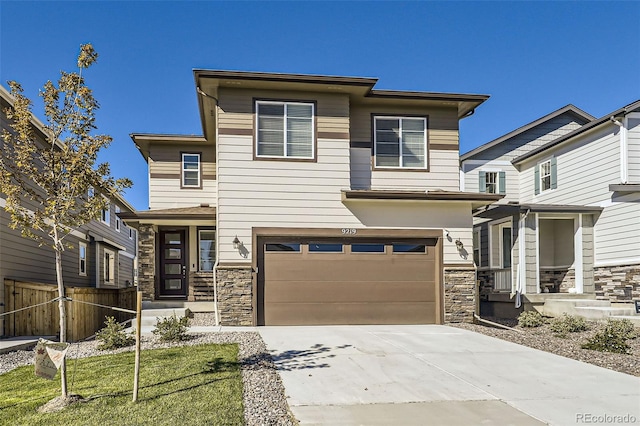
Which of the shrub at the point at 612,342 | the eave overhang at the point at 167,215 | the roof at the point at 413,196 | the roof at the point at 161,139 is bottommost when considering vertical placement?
the shrub at the point at 612,342

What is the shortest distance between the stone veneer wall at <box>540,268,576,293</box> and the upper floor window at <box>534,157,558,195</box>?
3120mm

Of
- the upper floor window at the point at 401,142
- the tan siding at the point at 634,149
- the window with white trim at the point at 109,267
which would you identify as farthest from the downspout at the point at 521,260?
the window with white trim at the point at 109,267

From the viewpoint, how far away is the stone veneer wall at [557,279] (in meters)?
15.2

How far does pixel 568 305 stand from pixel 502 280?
243cm

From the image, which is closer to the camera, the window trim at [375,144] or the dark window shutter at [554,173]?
the window trim at [375,144]

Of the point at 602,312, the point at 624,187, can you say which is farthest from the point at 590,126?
the point at 602,312

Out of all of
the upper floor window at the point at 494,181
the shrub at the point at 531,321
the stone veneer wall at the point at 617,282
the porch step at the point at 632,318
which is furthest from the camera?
the upper floor window at the point at 494,181

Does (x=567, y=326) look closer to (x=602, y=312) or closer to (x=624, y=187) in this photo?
(x=602, y=312)

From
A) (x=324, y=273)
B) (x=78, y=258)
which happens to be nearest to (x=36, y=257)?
(x=78, y=258)

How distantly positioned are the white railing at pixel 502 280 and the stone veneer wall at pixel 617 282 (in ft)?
8.27

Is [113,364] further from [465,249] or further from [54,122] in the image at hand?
[465,249]

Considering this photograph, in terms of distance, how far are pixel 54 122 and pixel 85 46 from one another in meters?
1.01

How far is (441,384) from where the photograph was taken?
20.2 ft

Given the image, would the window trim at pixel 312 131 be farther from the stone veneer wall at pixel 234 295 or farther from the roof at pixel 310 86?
the stone veneer wall at pixel 234 295
